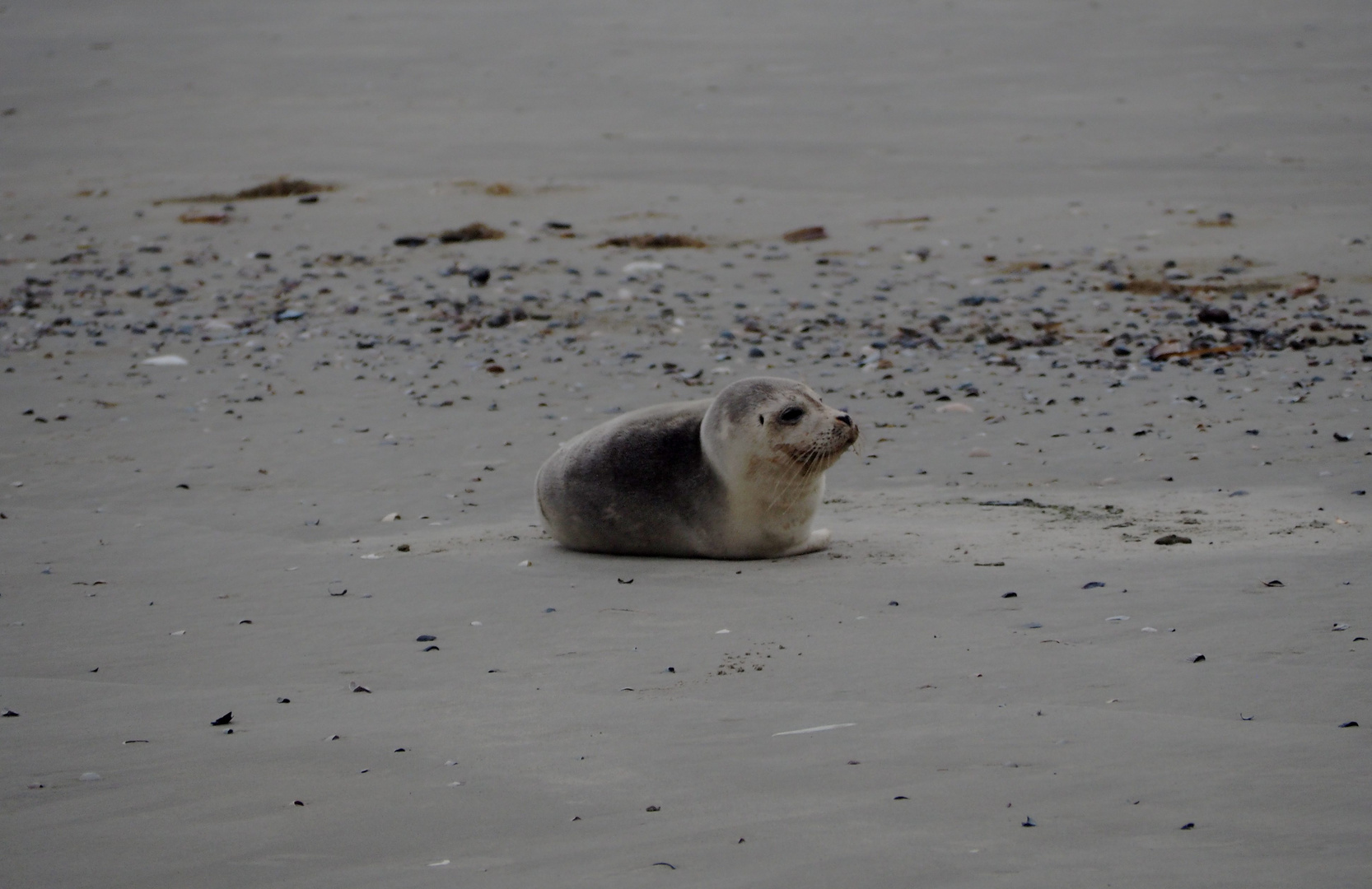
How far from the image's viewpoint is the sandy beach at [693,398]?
283 cm

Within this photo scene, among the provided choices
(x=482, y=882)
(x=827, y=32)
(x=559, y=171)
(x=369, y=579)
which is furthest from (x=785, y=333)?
(x=827, y=32)

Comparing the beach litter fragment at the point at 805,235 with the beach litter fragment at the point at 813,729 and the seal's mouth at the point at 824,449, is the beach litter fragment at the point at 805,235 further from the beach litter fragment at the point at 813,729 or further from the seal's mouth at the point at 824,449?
the beach litter fragment at the point at 813,729

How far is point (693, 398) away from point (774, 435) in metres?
2.82

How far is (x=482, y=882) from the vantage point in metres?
2.56

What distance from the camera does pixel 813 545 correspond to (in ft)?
16.7

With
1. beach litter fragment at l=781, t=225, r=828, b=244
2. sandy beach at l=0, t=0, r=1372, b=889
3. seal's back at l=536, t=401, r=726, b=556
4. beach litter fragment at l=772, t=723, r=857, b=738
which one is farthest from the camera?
beach litter fragment at l=781, t=225, r=828, b=244

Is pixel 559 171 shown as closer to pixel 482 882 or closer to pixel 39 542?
pixel 39 542

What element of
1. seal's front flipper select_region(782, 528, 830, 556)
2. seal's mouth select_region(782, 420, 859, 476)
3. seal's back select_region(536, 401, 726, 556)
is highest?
seal's mouth select_region(782, 420, 859, 476)

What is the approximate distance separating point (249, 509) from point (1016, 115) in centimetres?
1036

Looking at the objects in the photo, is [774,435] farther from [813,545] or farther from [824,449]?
[813,545]

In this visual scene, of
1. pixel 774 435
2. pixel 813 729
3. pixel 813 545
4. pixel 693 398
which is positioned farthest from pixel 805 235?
pixel 813 729

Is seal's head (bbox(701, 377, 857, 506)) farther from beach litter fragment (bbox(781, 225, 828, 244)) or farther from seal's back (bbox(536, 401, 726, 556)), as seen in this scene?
beach litter fragment (bbox(781, 225, 828, 244))

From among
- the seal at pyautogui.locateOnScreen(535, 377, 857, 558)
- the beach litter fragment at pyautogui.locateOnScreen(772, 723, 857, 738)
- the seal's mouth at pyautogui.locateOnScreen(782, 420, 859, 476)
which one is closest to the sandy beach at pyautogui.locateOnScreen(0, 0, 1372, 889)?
the beach litter fragment at pyautogui.locateOnScreen(772, 723, 857, 738)

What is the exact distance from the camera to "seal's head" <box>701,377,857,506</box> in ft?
15.9
